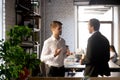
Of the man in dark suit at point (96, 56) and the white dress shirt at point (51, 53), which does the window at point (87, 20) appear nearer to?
the white dress shirt at point (51, 53)

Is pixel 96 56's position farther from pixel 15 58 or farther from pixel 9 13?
pixel 9 13

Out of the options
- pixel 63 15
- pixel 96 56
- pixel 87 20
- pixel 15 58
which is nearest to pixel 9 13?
pixel 96 56

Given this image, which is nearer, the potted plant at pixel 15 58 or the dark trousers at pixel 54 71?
the potted plant at pixel 15 58

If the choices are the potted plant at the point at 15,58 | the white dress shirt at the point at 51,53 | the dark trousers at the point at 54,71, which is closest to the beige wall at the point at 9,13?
the white dress shirt at the point at 51,53

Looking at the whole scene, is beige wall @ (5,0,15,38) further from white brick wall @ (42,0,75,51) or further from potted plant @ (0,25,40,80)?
white brick wall @ (42,0,75,51)

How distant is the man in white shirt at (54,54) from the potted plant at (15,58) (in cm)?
146

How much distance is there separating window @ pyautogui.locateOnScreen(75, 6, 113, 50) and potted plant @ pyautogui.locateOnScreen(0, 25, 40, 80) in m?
6.96

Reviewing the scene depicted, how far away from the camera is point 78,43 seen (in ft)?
32.3

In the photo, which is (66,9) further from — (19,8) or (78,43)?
(19,8)

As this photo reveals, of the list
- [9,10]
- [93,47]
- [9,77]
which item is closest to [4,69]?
[9,77]

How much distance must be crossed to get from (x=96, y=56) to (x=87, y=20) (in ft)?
20.2

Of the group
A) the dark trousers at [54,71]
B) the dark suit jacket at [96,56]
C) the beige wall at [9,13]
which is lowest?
the dark trousers at [54,71]

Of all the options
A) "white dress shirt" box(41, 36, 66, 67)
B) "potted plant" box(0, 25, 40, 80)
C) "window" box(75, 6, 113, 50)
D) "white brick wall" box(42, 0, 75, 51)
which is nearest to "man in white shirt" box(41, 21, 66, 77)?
"white dress shirt" box(41, 36, 66, 67)

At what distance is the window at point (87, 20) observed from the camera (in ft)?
32.8
